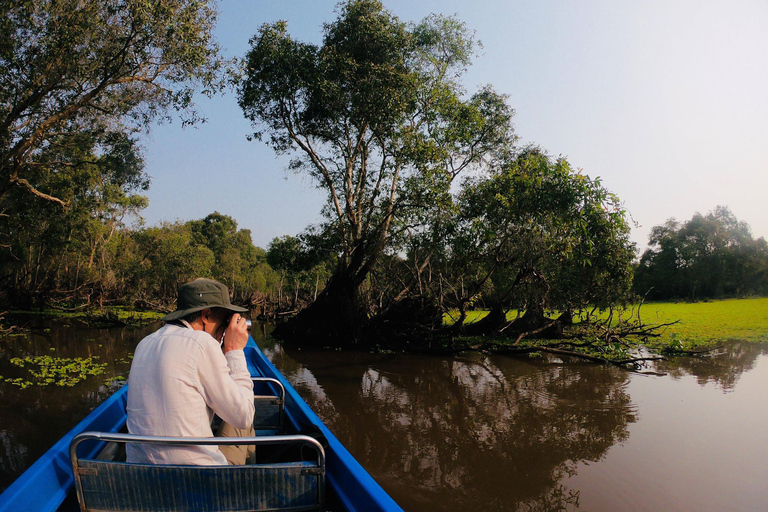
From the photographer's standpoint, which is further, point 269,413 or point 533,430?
point 533,430

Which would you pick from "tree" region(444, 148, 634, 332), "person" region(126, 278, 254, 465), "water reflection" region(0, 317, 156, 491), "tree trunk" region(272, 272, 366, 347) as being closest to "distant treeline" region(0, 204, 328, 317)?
"tree trunk" region(272, 272, 366, 347)

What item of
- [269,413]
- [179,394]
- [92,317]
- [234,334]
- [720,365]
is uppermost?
[234,334]

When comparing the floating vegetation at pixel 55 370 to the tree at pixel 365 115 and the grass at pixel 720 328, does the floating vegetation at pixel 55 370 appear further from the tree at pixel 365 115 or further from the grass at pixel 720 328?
the grass at pixel 720 328

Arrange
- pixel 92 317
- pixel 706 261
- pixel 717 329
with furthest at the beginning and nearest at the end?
pixel 706 261, pixel 92 317, pixel 717 329

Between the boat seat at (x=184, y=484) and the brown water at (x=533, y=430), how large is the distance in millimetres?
1970

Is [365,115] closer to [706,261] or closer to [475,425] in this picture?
[475,425]

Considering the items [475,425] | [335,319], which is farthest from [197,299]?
[335,319]

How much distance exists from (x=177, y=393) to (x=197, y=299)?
0.47 meters

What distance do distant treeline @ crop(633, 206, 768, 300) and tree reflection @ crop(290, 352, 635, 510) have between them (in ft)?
101

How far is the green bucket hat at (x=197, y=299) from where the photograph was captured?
2236 millimetres

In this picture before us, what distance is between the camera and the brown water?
397 centimetres

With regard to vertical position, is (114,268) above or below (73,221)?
below

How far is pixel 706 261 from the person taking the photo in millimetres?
33500

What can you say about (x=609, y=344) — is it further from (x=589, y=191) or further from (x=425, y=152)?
(x=425, y=152)
